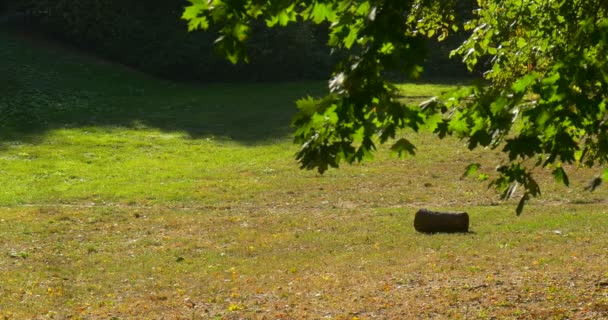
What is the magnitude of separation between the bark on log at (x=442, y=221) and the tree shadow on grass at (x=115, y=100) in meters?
14.3

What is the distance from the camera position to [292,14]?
704cm

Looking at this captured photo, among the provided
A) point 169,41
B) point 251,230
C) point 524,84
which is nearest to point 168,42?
point 169,41

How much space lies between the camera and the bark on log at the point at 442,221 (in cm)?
1736

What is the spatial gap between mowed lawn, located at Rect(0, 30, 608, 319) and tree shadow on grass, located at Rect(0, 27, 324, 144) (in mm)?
163

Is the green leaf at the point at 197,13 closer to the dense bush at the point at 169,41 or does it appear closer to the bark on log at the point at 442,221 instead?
→ the bark on log at the point at 442,221

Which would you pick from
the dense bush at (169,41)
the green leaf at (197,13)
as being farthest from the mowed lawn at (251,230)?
the dense bush at (169,41)

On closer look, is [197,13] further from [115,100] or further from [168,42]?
[168,42]

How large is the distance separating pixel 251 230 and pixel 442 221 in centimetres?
389

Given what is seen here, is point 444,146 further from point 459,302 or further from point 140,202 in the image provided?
point 459,302

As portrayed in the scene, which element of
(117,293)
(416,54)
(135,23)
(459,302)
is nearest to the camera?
(416,54)

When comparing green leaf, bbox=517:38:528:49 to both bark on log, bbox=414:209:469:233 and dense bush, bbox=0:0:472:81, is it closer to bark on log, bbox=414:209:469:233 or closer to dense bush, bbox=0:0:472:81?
bark on log, bbox=414:209:469:233

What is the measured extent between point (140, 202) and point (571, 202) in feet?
32.2

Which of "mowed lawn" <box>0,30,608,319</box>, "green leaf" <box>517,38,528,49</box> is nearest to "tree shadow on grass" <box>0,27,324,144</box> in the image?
"mowed lawn" <box>0,30,608,319</box>

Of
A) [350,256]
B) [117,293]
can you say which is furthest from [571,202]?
[117,293]
